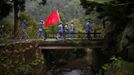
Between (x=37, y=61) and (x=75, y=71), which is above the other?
(x=37, y=61)

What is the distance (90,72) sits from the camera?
2741cm

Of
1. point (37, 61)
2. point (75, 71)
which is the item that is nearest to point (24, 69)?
point (37, 61)

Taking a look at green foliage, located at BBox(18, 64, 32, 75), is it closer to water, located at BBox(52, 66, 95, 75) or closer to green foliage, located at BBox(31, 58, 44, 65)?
green foliage, located at BBox(31, 58, 44, 65)

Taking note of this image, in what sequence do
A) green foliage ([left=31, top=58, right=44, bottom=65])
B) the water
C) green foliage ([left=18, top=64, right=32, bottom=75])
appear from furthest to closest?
the water → green foliage ([left=31, top=58, right=44, bottom=65]) → green foliage ([left=18, top=64, right=32, bottom=75])

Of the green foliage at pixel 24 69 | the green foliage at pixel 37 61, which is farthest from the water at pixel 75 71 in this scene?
the green foliage at pixel 24 69

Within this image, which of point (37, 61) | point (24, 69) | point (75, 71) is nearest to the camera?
point (24, 69)

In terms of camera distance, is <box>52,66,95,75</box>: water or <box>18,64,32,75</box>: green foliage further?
<box>52,66,95,75</box>: water

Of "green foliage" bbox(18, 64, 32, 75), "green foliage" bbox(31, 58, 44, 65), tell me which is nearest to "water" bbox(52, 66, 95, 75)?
"green foliage" bbox(31, 58, 44, 65)

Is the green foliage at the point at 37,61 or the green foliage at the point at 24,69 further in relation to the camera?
the green foliage at the point at 37,61

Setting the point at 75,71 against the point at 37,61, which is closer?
the point at 37,61

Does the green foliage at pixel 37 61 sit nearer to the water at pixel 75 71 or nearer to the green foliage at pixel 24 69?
the green foliage at pixel 24 69

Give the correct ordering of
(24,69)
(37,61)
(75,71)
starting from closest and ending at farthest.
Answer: (24,69)
(37,61)
(75,71)

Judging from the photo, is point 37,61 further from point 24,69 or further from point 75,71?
point 75,71

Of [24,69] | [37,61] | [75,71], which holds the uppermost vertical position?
[37,61]
